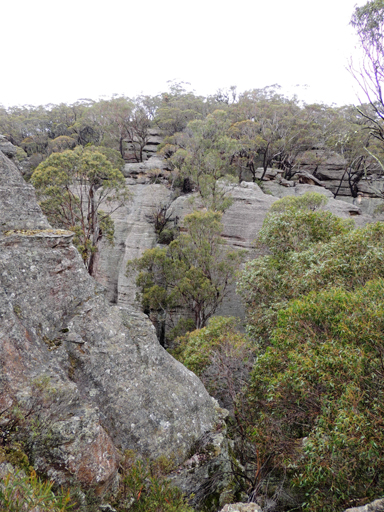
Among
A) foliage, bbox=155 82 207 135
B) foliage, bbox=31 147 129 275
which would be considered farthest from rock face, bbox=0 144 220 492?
foliage, bbox=155 82 207 135

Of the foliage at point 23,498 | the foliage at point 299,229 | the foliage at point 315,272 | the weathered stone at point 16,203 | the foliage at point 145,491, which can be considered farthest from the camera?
the foliage at point 299,229

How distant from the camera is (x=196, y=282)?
2006 cm

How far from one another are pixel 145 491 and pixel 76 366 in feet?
9.25

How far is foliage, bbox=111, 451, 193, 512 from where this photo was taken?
507 cm

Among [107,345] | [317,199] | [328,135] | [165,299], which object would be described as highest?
[328,135]

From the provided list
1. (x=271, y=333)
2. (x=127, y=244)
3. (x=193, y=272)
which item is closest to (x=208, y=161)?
(x=127, y=244)

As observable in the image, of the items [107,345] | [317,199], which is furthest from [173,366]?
[317,199]

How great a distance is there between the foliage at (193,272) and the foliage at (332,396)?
12024 mm

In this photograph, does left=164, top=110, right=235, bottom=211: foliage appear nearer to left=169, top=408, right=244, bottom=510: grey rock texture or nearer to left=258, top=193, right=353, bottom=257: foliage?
left=258, top=193, right=353, bottom=257: foliage

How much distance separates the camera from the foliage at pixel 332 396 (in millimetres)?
5473

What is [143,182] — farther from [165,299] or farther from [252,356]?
[252,356]

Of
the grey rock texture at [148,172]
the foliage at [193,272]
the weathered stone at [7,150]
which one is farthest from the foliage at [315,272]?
the grey rock texture at [148,172]

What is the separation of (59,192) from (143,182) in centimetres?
1489

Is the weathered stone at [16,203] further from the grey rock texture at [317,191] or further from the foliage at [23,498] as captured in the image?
the grey rock texture at [317,191]
